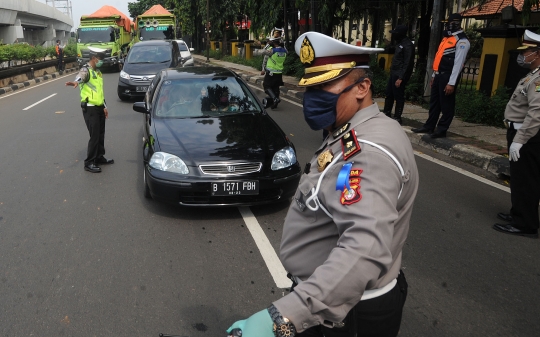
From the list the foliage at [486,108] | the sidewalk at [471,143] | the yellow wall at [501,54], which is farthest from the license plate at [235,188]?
the yellow wall at [501,54]

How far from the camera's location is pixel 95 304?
3.32 metres

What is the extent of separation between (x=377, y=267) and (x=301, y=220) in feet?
1.15

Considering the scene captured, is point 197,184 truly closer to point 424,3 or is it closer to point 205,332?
point 205,332

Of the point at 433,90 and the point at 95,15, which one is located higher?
the point at 95,15

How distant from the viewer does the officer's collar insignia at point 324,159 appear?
60.9 inches

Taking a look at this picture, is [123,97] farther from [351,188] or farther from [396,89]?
[351,188]

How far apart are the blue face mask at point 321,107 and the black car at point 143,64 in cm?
1292

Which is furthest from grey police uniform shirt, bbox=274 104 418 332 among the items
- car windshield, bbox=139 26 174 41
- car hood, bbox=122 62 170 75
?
car windshield, bbox=139 26 174 41

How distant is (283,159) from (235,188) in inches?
27.0

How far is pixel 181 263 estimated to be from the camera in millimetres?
3947

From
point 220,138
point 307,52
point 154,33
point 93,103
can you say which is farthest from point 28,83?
point 307,52

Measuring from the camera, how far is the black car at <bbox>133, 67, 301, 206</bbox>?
186 inches

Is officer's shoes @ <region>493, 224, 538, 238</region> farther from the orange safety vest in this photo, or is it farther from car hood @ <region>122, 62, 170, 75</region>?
car hood @ <region>122, 62, 170, 75</region>

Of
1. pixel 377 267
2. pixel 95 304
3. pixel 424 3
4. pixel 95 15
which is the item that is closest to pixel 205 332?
pixel 95 304
